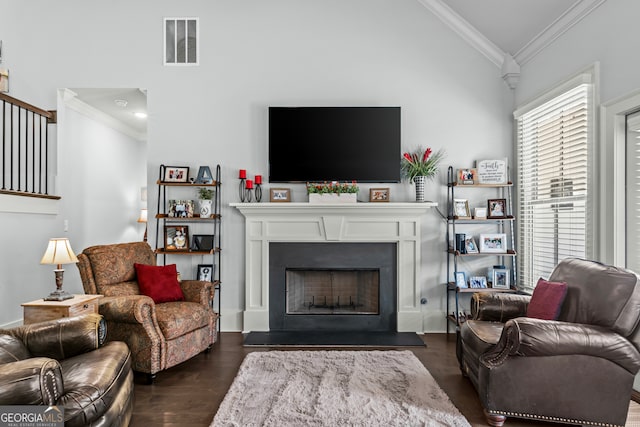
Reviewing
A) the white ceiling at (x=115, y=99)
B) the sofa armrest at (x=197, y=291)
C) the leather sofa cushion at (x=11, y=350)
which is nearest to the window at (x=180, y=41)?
the white ceiling at (x=115, y=99)

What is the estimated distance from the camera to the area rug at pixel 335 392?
2.31 meters

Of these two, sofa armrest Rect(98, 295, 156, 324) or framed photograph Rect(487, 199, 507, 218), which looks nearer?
sofa armrest Rect(98, 295, 156, 324)

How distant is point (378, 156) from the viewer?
13.6ft

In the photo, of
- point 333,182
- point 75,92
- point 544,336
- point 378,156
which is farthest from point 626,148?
point 75,92

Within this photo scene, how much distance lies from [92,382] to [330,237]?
2622mm

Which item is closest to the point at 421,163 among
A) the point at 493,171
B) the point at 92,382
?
the point at 493,171

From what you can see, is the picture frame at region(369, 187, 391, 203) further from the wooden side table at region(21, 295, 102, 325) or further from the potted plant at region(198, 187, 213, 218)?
the wooden side table at region(21, 295, 102, 325)

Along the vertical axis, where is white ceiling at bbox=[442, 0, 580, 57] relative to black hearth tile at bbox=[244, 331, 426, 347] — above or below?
above

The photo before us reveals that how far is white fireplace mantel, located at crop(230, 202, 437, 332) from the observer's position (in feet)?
13.4

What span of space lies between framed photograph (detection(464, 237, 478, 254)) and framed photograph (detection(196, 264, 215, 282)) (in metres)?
2.64

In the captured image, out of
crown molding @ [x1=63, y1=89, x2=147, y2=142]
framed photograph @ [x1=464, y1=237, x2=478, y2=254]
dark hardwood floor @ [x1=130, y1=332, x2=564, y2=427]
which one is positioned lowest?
dark hardwood floor @ [x1=130, y1=332, x2=564, y2=427]

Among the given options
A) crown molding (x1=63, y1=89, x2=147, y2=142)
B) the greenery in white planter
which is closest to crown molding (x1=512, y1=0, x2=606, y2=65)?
the greenery in white planter

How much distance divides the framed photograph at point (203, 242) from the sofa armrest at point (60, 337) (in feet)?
Result: 6.44

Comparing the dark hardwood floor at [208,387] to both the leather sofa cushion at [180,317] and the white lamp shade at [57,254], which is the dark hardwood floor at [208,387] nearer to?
the leather sofa cushion at [180,317]
